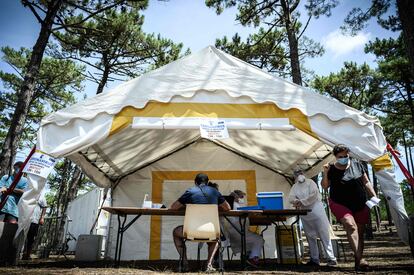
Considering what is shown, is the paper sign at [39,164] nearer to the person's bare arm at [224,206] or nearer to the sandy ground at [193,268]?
the sandy ground at [193,268]

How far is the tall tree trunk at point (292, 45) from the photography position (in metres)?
7.32

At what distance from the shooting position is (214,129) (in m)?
4.04

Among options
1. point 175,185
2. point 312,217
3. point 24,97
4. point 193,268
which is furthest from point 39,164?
point 312,217

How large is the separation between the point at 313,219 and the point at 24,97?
18.4 feet

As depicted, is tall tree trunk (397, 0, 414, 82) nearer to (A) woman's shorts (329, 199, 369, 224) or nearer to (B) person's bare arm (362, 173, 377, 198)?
(B) person's bare arm (362, 173, 377, 198)

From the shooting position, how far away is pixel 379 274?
2.91 m

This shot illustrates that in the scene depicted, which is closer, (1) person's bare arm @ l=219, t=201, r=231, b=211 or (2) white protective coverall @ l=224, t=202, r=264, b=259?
(1) person's bare arm @ l=219, t=201, r=231, b=211

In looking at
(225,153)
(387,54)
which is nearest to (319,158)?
(225,153)

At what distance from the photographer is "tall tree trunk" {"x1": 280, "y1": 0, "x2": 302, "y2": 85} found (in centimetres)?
732

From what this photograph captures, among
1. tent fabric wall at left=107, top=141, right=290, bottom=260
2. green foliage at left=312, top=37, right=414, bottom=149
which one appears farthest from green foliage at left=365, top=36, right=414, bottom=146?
tent fabric wall at left=107, top=141, right=290, bottom=260

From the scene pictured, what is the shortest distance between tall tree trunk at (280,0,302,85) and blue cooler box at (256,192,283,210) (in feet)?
12.3

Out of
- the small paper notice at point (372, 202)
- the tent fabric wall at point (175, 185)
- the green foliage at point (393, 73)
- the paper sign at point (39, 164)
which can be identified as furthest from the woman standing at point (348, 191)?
the green foliage at point (393, 73)

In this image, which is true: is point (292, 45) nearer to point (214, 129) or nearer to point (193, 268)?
point (214, 129)

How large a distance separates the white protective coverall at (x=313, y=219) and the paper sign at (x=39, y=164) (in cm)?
355
